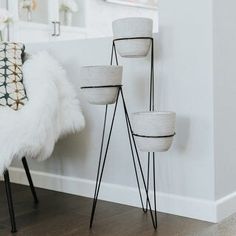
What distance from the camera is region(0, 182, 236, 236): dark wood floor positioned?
69.9 inches

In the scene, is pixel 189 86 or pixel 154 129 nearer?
pixel 154 129

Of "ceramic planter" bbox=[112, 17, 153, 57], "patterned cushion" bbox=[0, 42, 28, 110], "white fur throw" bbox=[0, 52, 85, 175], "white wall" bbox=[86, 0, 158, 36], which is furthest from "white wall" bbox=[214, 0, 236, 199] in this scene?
"white wall" bbox=[86, 0, 158, 36]

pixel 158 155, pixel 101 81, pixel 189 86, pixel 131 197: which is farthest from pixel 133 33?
pixel 131 197

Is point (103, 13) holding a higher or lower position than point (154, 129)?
higher

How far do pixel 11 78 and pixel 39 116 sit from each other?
32 centimetres

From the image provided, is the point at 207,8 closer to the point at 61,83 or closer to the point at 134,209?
the point at 61,83

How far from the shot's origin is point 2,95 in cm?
201

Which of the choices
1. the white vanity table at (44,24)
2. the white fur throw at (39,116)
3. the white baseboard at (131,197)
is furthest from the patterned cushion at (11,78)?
the white vanity table at (44,24)

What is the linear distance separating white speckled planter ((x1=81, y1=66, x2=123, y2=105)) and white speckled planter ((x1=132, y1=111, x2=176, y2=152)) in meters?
0.16

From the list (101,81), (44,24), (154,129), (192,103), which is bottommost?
(154,129)

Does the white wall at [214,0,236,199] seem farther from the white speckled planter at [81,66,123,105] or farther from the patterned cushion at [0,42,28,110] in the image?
the patterned cushion at [0,42,28,110]

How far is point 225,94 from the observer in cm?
194

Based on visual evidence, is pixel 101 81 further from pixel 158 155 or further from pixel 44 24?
pixel 44 24

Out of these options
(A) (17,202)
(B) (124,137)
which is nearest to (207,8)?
(B) (124,137)
